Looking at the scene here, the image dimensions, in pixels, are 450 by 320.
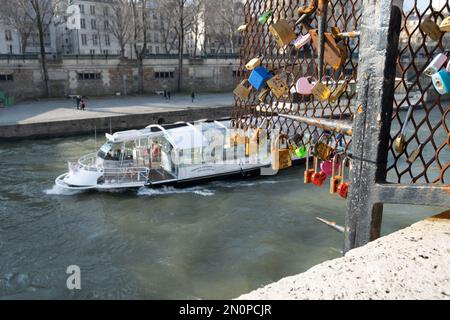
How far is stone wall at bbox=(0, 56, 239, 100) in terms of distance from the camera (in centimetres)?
3178

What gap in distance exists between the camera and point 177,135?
635 inches

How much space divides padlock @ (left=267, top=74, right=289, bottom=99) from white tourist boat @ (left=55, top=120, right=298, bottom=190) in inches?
456

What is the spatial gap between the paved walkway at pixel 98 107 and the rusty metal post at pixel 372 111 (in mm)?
23005

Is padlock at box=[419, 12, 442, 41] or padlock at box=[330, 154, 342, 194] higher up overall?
padlock at box=[419, 12, 442, 41]

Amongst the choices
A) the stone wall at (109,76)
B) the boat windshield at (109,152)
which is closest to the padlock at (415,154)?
the boat windshield at (109,152)

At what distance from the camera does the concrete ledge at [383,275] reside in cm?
198

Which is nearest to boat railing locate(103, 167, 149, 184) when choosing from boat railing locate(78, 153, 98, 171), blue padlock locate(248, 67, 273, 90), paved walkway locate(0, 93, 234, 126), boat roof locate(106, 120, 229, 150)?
boat railing locate(78, 153, 98, 171)

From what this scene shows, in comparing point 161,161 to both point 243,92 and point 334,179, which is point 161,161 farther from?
point 334,179

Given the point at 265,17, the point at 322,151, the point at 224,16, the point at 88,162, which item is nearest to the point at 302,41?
the point at 265,17

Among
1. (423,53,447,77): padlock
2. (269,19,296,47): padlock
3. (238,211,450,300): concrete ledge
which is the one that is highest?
(269,19,296,47): padlock

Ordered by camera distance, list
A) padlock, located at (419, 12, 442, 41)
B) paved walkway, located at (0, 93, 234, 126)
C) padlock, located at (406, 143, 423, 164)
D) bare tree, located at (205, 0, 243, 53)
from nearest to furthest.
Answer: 1. padlock, located at (419, 12, 442, 41)
2. padlock, located at (406, 143, 423, 164)
3. paved walkway, located at (0, 93, 234, 126)
4. bare tree, located at (205, 0, 243, 53)

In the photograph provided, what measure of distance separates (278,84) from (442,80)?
1.34m

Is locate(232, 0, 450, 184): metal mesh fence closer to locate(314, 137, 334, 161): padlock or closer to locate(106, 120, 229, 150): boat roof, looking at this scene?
locate(314, 137, 334, 161): padlock
